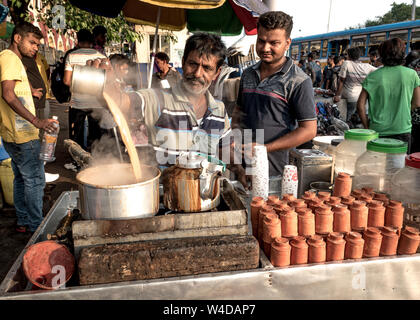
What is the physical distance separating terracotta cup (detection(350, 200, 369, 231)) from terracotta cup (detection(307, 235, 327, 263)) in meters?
0.24

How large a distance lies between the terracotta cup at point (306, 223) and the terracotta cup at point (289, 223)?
0.03 metres

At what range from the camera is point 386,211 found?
5.34 feet

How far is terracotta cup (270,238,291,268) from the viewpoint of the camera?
4.62 ft

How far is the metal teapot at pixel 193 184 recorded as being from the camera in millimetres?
1450

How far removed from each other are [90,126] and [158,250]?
5.29 m

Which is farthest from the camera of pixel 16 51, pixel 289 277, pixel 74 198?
pixel 16 51

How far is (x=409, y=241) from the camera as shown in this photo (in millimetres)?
1523

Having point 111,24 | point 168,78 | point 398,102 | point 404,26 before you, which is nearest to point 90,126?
point 168,78

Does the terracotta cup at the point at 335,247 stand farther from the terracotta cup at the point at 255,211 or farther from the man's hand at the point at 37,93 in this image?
the man's hand at the point at 37,93

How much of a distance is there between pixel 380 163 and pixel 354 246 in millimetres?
799

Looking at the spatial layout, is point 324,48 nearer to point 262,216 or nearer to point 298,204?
point 298,204

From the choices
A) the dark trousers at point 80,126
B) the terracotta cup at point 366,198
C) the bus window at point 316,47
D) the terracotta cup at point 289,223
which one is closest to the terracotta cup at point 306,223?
the terracotta cup at point 289,223
